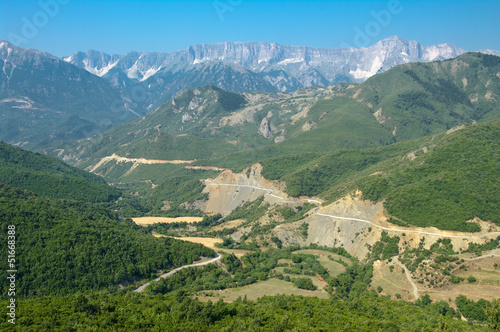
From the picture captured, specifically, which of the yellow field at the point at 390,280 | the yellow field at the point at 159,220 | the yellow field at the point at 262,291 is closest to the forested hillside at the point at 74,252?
the yellow field at the point at 262,291

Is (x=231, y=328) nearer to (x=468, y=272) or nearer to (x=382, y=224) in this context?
(x=468, y=272)

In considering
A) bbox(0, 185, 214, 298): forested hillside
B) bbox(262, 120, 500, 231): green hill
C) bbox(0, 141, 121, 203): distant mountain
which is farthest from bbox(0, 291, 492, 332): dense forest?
bbox(0, 141, 121, 203): distant mountain

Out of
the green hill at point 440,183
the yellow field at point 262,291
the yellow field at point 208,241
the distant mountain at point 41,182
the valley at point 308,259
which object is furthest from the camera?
the distant mountain at point 41,182

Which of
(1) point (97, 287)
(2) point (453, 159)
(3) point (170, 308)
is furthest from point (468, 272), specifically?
(1) point (97, 287)

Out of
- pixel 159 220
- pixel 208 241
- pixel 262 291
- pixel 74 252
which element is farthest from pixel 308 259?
pixel 159 220

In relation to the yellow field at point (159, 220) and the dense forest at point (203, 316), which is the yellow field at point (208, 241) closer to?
the yellow field at point (159, 220)

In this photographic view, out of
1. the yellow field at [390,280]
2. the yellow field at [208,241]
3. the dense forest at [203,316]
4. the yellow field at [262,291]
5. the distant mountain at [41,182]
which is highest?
the distant mountain at [41,182]

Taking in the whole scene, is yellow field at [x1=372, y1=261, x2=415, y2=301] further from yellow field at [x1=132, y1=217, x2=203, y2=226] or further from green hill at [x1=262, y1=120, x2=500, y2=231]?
yellow field at [x1=132, y1=217, x2=203, y2=226]

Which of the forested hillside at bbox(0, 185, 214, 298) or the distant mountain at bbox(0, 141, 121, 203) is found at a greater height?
the distant mountain at bbox(0, 141, 121, 203)
